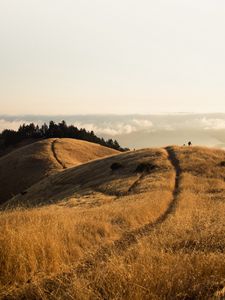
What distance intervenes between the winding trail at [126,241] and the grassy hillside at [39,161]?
49.1 metres

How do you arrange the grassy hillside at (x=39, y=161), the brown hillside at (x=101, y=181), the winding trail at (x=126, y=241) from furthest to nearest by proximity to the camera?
the grassy hillside at (x=39, y=161)
the brown hillside at (x=101, y=181)
the winding trail at (x=126, y=241)

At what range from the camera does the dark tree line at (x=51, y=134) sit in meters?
159

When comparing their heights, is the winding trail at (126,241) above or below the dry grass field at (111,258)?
below

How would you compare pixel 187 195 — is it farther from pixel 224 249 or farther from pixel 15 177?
pixel 15 177

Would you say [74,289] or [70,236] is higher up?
[74,289]

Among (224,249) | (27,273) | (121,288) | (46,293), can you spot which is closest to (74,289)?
(121,288)

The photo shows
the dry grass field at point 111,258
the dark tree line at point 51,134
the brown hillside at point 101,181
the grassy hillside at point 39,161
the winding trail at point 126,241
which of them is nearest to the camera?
the dry grass field at point 111,258

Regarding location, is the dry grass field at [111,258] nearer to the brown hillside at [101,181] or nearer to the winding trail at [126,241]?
the winding trail at [126,241]

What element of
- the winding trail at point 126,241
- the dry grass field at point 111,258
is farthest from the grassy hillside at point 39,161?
the dry grass field at point 111,258

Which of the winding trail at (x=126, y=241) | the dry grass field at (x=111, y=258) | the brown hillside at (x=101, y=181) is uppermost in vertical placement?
the dry grass field at (x=111, y=258)

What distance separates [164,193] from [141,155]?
1273 inches

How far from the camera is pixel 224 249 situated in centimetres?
1017

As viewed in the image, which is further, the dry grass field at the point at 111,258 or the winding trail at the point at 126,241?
the winding trail at the point at 126,241

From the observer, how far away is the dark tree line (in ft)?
521
